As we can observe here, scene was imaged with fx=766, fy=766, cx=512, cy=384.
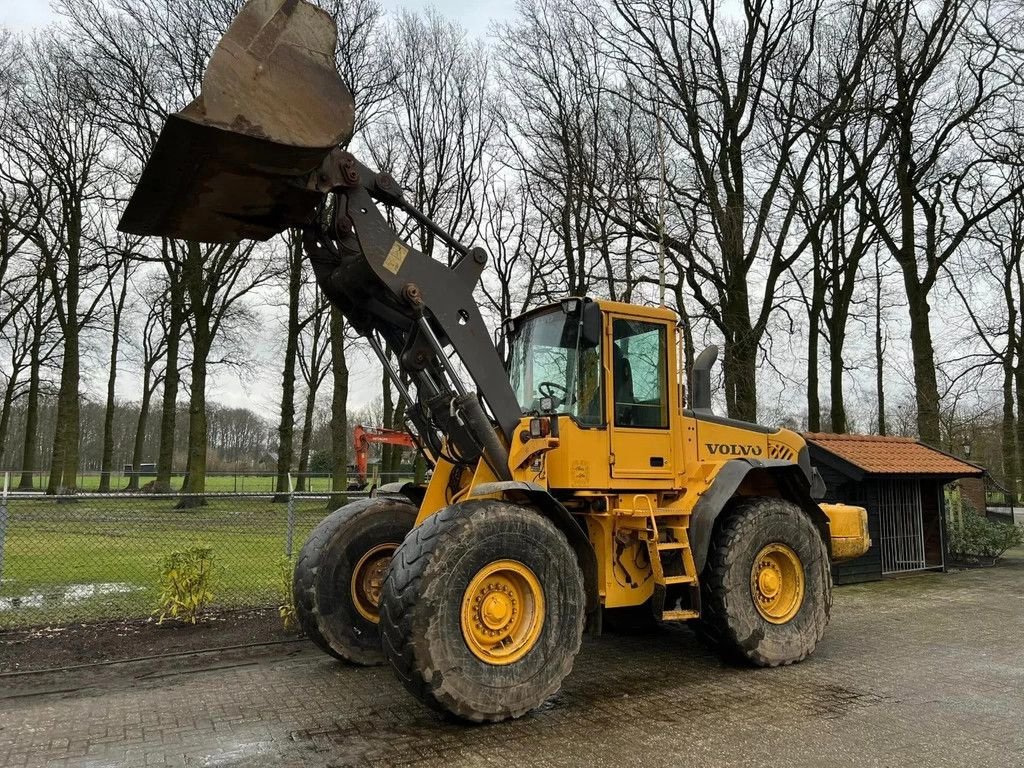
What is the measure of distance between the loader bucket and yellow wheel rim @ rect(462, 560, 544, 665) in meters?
2.68

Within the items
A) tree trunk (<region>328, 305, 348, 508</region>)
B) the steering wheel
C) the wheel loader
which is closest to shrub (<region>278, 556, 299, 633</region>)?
the wheel loader

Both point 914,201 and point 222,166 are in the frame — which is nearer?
point 222,166

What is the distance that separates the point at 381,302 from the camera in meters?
5.42

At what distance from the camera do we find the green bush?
568 inches

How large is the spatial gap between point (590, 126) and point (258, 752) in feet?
66.6

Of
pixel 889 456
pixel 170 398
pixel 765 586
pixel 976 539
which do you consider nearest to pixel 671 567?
pixel 765 586

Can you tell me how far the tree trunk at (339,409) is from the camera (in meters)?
21.6

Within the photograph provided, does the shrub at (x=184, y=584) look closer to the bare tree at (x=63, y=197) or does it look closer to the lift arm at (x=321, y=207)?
the lift arm at (x=321, y=207)

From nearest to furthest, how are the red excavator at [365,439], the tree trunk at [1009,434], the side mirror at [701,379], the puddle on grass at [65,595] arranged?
the side mirror at [701,379]
the puddle on grass at [65,595]
the red excavator at [365,439]
the tree trunk at [1009,434]

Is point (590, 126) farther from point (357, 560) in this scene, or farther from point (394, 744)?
point (394, 744)

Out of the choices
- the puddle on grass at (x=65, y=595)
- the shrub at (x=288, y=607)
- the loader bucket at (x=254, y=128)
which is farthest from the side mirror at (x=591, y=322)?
the puddle on grass at (x=65, y=595)

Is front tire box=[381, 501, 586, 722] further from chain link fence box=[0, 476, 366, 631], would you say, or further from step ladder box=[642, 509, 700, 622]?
chain link fence box=[0, 476, 366, 631]

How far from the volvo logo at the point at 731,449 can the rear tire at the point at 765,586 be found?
465mm

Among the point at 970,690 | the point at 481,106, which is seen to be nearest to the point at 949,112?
the point at 481,106
